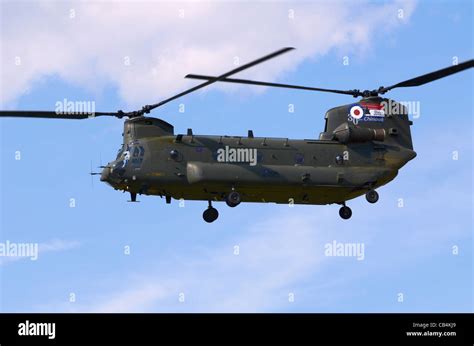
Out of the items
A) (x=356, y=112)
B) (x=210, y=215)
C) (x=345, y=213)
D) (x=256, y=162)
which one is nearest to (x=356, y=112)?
(x=356, y=112)

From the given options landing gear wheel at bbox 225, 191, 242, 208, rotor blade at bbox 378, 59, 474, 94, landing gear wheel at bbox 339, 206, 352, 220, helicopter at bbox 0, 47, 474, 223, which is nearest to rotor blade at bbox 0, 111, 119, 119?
helicopter at bbox 0, 47, 474, 223

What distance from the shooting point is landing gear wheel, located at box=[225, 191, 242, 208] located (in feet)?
130

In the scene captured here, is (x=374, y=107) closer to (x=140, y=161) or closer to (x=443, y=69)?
(x=443, y=69)

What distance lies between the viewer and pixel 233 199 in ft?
130

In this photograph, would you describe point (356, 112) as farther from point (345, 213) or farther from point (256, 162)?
point (256, 162)

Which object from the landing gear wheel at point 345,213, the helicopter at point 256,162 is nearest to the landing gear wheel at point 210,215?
the helicopter at point 256,162

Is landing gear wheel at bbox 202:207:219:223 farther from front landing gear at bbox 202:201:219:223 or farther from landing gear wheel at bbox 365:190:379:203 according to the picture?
landing gear wheel at bbox 365:190:379:203

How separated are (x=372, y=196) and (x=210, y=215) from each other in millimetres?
6605

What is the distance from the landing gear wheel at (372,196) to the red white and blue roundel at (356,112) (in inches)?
131

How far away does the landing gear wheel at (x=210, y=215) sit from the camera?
4041 centimetres

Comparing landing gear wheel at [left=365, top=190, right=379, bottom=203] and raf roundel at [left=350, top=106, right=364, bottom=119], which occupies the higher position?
raf roundel at [left=350, top=106, right=364, bottom=119]

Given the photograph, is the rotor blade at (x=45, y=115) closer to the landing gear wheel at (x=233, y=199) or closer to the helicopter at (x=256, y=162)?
the helicopter at (x=256, y=162)

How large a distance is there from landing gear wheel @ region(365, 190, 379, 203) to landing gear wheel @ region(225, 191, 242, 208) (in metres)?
5.43
